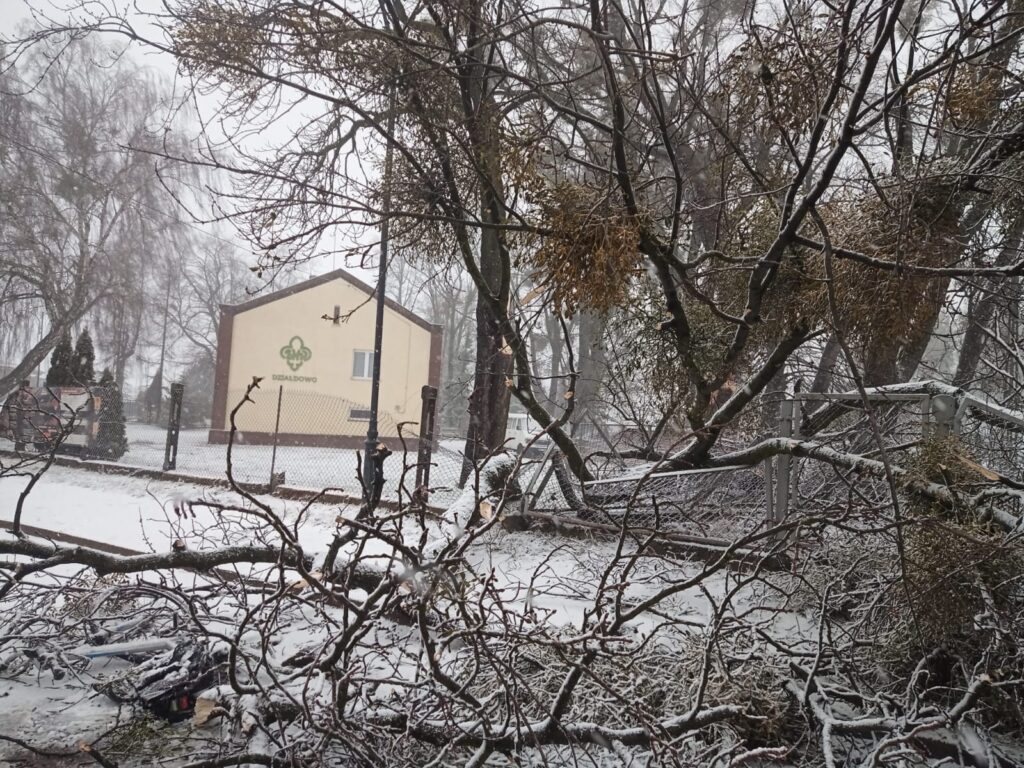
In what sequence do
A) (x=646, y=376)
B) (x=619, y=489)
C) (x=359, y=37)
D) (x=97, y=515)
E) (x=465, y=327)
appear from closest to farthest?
(x=359, y=37) < (x=646, y=376) < (x=619, y=489) < (x=97, y=515) < (x=465, y=327)

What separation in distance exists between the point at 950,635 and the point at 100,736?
332cm

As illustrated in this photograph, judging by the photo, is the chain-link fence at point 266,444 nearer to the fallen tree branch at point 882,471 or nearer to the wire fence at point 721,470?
the wire fence at point 721,470

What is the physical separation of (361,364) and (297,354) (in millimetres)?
1809

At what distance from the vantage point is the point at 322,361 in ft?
61.7

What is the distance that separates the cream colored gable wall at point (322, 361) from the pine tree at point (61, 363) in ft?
12.5

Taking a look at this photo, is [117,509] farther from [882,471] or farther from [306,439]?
[306,439]

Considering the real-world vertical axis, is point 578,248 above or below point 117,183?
below

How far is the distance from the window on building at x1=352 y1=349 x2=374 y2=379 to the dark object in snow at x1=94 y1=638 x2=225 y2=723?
16.3 meters

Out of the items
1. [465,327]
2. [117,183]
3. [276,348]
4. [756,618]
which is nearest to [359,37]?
[756,618]

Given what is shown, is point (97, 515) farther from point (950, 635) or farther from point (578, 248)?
point (950, 635)

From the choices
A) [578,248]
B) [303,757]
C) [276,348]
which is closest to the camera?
[303,757]

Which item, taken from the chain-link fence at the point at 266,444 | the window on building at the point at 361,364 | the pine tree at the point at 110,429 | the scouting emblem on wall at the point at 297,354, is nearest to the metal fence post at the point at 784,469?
the chain-link fence at the point at 266,444

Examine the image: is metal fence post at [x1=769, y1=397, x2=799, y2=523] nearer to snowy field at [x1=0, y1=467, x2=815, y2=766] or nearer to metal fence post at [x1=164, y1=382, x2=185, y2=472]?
snowy field at [x1=0, y1=467, x2=815, y2=766]

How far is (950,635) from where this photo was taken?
2471 mm
